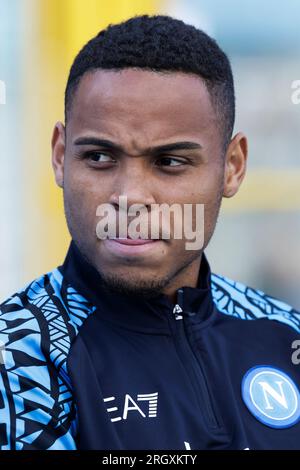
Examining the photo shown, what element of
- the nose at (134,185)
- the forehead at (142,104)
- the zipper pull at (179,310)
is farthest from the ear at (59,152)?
the zipper pull at (179,310)

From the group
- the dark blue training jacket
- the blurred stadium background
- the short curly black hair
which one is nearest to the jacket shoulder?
the dark blue training jacket

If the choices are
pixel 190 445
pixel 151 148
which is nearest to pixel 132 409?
pixel 190 445

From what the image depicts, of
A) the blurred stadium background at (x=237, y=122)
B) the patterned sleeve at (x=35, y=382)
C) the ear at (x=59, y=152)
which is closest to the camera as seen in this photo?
the patterned sleeve at (x=35, y=382)

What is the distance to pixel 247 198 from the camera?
3.58 meters

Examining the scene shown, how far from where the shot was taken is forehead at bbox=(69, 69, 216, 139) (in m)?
1.59

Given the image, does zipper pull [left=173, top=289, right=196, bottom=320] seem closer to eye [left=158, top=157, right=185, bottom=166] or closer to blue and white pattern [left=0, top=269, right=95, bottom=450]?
blue and white pattern [left=0, top=269, right=95, bottom=450]

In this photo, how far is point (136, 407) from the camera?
1.53 meters

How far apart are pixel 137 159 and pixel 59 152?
0.34 m

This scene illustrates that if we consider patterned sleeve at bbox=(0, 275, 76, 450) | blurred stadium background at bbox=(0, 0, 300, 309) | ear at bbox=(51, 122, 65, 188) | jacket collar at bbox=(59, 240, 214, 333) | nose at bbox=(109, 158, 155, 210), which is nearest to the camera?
patterned sleeve at bbox=(0, 275, 76, 450)

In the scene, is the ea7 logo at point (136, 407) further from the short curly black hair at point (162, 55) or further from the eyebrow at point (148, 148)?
the short curly black hair at point (162, 55)

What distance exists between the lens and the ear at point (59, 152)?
185 cm

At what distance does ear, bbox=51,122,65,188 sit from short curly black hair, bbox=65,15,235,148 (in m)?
0.11

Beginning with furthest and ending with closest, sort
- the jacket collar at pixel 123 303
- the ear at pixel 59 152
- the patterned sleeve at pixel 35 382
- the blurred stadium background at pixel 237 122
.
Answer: the blurred stadium background at pixel 237 122 → the ear at pixel 59 152 → the jacket collar at pixel 123 303 → the patterned sleeve at pixel 35 382

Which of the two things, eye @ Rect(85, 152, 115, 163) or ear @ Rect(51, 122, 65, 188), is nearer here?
eye @ Rect(85, 152, 115, 163)
